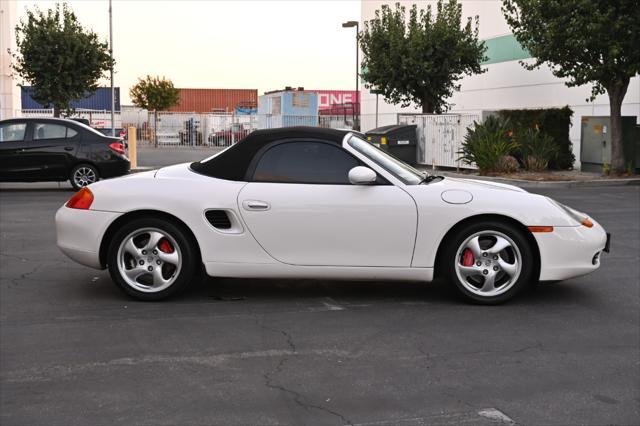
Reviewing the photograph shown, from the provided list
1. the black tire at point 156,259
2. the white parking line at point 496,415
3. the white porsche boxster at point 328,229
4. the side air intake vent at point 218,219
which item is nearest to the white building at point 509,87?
the white porsche boxster at point 328,229

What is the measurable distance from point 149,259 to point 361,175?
177 cm

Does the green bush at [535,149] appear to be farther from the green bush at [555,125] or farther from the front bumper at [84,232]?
the front bumper at [84,232]

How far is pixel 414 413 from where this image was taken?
4.09m

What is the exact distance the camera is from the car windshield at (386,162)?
21.3ft

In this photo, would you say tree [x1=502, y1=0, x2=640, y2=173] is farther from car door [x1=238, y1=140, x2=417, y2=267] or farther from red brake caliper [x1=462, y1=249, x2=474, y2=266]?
car door [x1=238, y1=140, x2=417, y2=267]

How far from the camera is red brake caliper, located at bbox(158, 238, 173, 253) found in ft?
21.0

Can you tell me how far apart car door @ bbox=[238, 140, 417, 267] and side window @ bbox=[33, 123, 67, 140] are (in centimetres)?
1144

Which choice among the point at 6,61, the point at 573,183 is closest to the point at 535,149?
the point at 573,183

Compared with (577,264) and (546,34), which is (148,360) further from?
(546,34)

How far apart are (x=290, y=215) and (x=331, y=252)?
1.39 feet

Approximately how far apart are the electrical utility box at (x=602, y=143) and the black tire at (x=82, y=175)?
553 inches

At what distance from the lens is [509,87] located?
1374 inches

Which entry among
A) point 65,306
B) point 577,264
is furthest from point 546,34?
point 65,306

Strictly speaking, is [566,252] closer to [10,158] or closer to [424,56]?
[10,158]
